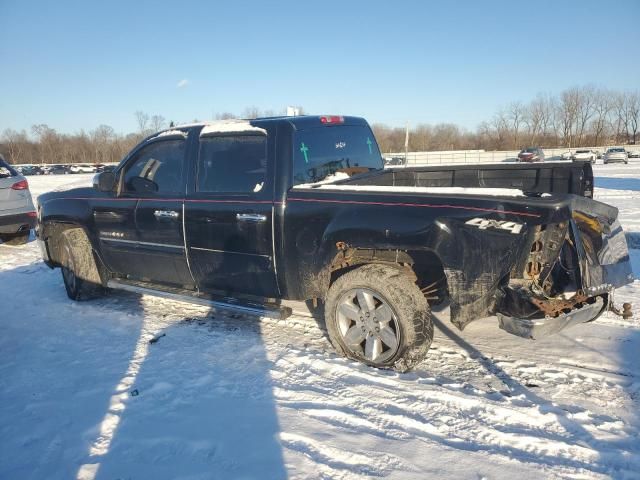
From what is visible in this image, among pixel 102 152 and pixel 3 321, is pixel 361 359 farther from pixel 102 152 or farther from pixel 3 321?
pixel 102 152

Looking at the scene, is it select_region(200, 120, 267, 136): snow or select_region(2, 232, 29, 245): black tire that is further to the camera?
select_region(2, 232, 29, 245): black tire

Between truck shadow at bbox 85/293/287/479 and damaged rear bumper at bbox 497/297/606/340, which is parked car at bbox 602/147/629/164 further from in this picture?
truck shadow at bbox 85/293/287/479

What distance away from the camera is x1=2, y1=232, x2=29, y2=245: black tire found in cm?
970

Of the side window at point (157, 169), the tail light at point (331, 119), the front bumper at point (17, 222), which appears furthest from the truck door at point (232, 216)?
the front bumper at point (17, 222)

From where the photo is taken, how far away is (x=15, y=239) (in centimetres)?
977

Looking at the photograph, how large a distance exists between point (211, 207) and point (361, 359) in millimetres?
1873

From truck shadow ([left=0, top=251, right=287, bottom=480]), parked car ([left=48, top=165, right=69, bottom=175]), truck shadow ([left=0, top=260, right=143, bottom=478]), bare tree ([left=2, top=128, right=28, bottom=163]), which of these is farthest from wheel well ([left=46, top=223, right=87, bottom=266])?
bare tree ([left=2, top=128, right=28, bottom=163])

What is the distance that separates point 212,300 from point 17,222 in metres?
6.40

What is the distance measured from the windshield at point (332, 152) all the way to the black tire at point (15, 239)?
8.19 metres

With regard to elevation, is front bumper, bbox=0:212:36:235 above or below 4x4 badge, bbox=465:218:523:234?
below

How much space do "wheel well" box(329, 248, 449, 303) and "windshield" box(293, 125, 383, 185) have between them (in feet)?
2.55

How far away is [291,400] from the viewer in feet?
10.5

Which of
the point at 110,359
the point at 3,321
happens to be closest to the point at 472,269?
the point at 110,359

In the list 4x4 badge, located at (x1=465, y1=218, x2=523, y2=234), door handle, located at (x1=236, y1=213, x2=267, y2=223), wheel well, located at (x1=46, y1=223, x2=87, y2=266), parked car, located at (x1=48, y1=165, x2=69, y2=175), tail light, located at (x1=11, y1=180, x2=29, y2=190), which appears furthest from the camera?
parked car, located at (x1=48, y1=165, x2=69, y2=175)
